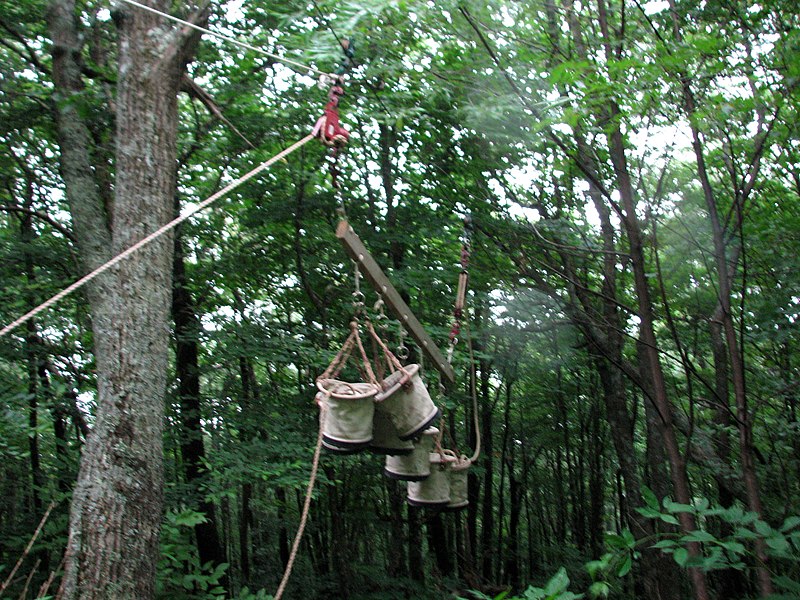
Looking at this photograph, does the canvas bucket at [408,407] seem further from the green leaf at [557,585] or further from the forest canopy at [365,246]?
the green leaf at [557,585]

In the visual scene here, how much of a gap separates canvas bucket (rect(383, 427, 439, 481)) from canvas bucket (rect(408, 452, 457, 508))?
241mm

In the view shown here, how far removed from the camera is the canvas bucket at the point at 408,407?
2.75 meters

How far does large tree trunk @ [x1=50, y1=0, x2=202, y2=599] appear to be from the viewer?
364cm

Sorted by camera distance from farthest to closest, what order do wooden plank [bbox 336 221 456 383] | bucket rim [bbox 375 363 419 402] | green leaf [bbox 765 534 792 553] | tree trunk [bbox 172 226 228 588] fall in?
tree trunk [bbox 172 226 228 588]
bucket rim [bbox 375 363 419 402]
wooden plank [bbox 336 221 456 383]
green leaf [bbox 765 534 792 553]

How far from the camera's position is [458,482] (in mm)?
3744

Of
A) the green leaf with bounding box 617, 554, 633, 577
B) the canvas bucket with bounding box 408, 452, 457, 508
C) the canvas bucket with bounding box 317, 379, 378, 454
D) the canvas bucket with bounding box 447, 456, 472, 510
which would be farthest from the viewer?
the canvas bucket with bounding box 447, 456, 472, 510

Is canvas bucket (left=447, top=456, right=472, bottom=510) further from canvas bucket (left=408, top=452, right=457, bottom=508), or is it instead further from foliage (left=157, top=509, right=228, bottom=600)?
foliage (left=157, top=509, right=228, bottom=600)

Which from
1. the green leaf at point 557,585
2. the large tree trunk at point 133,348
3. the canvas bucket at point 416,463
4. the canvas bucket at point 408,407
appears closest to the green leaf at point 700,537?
the green leaf at point 557,585

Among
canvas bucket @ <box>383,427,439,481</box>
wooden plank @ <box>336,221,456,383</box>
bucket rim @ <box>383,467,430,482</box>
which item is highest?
wooden plank @ <box>336,221,456,383</box>

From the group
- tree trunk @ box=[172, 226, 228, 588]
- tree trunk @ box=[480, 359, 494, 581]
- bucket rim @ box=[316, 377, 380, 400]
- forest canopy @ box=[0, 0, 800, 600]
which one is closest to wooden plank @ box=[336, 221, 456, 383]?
forest canopy @ box=[0, 0, 800, 600]

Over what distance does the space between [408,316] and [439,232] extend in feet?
11.9

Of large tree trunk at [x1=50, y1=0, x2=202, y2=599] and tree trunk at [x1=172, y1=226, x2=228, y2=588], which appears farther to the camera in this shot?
tree trunk at [x1=172, y1=226, x2=228, y2=588]

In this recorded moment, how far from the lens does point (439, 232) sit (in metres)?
6.51

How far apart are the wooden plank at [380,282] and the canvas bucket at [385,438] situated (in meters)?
0.40
